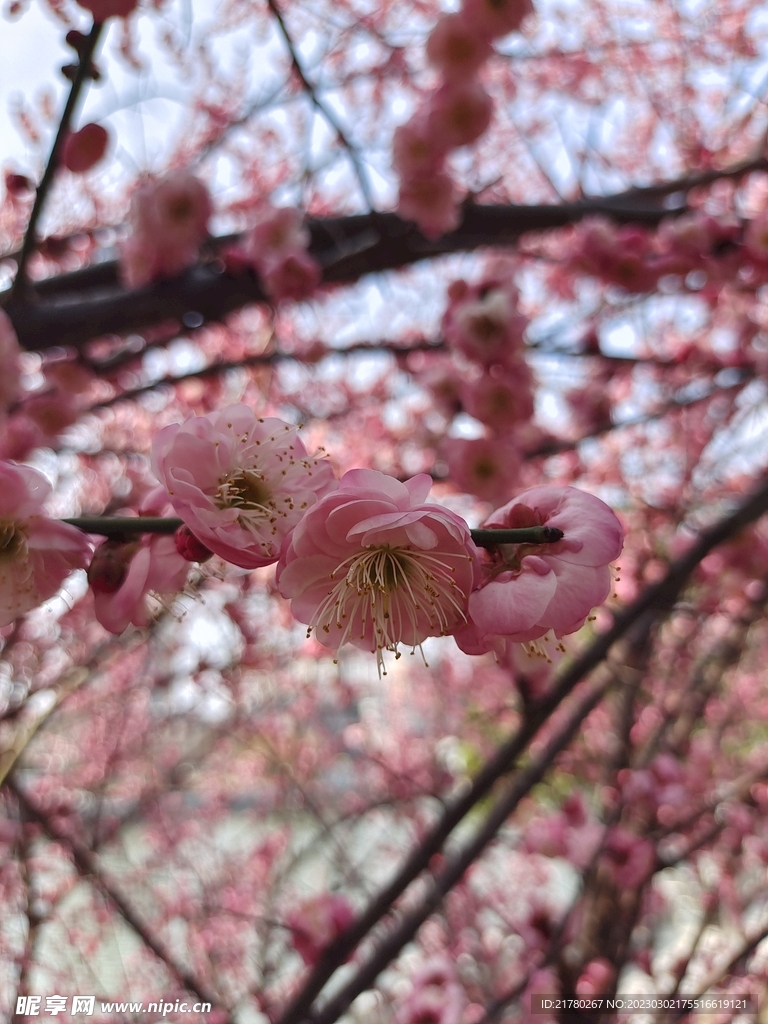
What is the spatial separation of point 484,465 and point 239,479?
52.3 inches

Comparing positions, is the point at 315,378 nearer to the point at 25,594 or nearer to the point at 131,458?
the point at 131,458

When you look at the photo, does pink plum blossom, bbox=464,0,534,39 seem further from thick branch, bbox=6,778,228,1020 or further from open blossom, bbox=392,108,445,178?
thick branch, bbox=6,778,228,1020

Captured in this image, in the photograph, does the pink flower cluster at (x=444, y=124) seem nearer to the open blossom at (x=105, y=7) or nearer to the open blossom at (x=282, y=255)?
the open blossom at (x=282, y=255)

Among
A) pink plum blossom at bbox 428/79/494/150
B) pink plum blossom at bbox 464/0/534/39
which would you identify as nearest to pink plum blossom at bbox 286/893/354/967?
pink plum blossom at bbox 428/79/494/150

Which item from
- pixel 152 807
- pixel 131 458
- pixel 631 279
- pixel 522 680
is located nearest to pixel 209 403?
pixel 131 458

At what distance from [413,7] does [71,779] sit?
496 cm

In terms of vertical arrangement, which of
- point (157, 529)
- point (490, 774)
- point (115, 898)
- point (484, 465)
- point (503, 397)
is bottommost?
point (115, 898)

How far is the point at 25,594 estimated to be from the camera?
786mm

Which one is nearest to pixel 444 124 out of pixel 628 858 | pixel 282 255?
pixel 282 255

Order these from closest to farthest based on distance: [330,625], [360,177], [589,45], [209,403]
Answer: [330,625]
[360,177]
[209,403]
[589,45]

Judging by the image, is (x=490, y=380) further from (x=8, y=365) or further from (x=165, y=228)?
(x=8, y=365)

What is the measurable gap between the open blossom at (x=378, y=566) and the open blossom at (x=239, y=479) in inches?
2.2

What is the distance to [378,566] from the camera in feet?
2.41

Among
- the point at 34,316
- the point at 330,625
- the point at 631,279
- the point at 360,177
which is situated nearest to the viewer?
the point at 330,625
